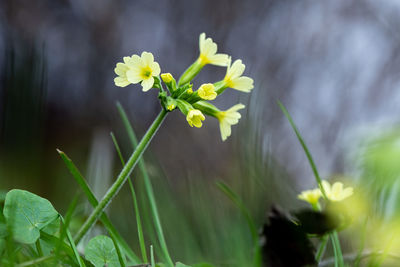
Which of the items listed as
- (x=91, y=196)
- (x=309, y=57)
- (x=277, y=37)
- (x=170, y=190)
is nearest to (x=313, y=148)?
(x=309, y=57)

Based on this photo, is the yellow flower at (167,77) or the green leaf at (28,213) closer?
the green leaf at (28,213)

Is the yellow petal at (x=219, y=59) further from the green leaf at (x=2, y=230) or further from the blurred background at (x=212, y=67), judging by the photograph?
the blurred background at (x=212, y=67)

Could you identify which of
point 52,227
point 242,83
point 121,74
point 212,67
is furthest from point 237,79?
point 212,67

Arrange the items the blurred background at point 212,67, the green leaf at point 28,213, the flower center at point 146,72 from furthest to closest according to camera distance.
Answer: the blurred background at point 212,67 < the flower center at point 146,72 < the green leaf at point 28,213

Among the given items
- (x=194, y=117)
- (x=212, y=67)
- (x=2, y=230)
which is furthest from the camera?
(x=212, y=67)

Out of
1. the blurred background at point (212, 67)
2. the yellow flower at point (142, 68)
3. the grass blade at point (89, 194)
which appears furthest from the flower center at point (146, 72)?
the blurred background at point (212, 67)

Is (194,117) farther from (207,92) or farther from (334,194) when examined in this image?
(334,194)
